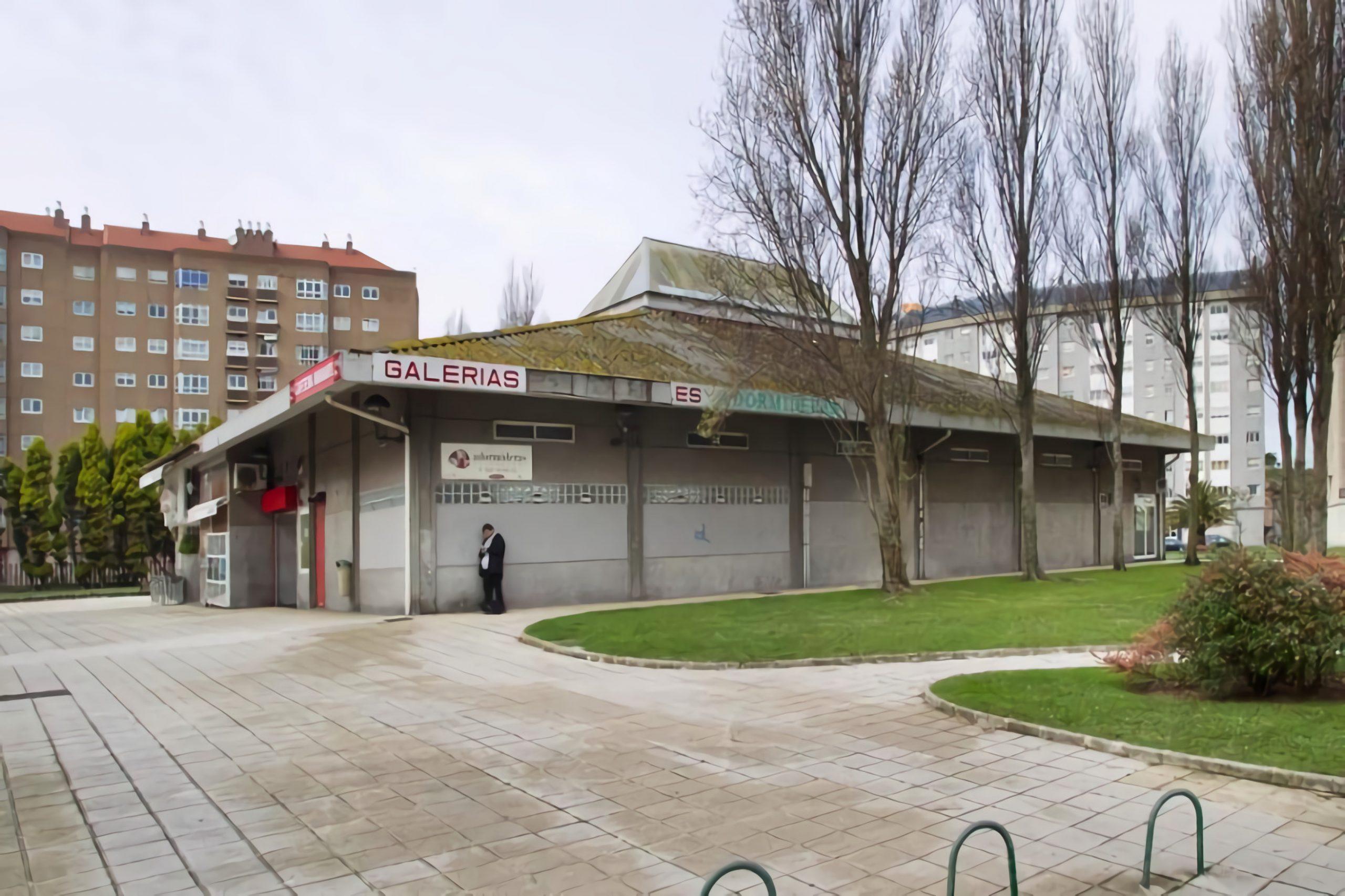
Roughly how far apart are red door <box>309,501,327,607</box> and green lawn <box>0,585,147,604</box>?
2052 cm

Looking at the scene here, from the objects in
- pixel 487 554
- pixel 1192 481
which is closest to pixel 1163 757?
pixel 487 554

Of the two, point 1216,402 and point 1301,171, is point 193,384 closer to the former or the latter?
point 1301,171

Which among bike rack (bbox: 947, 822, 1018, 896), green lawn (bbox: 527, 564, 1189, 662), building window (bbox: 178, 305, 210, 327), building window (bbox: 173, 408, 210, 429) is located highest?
building window (bbox: 178, 305, 210, 327)

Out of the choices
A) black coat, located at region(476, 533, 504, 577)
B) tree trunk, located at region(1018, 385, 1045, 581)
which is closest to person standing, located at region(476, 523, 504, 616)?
black coat, located at region(476, 533, 504, 577)

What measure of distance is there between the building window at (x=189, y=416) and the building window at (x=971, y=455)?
189 ft

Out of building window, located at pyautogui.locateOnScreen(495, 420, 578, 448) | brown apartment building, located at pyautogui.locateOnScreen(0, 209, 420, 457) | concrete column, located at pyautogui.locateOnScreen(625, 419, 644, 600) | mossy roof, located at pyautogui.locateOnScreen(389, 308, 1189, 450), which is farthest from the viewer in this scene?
brown apartment building, located at pyautogui.locateOnScreen(0, 209, 420, 457)

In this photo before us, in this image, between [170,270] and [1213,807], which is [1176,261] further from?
[170,270]

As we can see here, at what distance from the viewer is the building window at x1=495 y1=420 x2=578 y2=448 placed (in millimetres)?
17219

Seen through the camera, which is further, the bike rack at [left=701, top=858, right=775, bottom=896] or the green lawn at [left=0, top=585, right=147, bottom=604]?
the green lawn at [left=0, top=585, right=147, bottom=604]

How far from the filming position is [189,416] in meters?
67.0

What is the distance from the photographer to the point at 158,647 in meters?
13.7

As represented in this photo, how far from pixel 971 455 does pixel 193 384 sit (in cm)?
5946

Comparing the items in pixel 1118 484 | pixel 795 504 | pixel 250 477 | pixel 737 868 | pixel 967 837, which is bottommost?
pixel 967 837

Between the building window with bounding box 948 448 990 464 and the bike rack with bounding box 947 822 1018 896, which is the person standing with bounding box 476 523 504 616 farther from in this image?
the building window with bounding box 948 448 990 464
